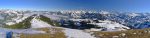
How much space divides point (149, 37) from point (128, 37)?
9312 mm

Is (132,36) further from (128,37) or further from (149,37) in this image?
(149,37)

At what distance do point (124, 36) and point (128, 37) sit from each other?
5.16 meters

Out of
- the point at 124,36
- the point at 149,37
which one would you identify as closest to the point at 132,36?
the point at 124,36

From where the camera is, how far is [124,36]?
125812 millimetres

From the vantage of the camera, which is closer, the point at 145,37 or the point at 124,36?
the point at 145,37

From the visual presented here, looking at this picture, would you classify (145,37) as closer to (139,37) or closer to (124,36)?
(139,37)

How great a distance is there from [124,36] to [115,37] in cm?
406

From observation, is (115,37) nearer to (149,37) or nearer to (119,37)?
(119,37)

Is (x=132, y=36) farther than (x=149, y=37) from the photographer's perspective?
Yes

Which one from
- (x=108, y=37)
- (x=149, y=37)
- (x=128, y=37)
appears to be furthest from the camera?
(x=108, y=37)

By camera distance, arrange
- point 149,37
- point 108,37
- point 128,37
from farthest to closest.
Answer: point 108,37
point 128,37
point 149,37

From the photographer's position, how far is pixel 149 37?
112938mm

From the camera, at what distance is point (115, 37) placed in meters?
123

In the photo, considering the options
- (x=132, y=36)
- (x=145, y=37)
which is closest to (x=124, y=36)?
(x=132, y=36)
